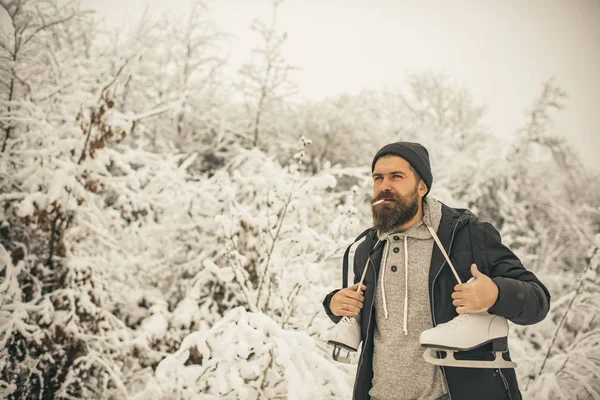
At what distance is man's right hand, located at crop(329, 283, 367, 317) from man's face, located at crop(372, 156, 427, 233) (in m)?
0.32

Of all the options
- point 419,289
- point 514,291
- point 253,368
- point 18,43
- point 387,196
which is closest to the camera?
point 514,291

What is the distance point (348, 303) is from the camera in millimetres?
1528

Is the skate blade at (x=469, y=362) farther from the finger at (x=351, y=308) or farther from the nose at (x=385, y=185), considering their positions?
the nose at (x=385, y=185)

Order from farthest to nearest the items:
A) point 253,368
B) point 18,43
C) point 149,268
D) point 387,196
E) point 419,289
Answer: point 149,268, point 18,43, point 253,368, point 387,196, point 419,289

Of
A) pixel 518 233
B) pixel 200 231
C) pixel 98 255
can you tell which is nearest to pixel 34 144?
pixel 98 255

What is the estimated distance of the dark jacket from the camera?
1122 mm

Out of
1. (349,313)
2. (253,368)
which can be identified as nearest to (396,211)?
(349,313)

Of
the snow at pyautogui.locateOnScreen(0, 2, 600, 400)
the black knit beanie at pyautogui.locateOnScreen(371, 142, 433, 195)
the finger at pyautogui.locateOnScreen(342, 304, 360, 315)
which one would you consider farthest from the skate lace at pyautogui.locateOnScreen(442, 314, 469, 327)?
the snow at pyautogui.locateOnScreen(0, 2, 600, 400)

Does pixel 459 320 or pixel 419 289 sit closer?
pixel 459 320

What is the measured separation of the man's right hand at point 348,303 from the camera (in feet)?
4.95

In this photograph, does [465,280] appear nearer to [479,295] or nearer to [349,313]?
[479,295]

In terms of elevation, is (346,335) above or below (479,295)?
below

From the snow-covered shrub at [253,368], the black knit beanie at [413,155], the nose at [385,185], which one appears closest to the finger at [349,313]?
the nose at [385,185]

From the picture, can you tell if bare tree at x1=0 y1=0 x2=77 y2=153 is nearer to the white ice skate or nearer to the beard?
the beard
